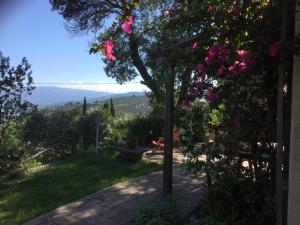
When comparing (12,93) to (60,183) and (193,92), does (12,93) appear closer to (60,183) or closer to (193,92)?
(60,183)

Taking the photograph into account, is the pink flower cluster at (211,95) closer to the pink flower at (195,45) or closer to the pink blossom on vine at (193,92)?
the pink blossom on vine at (193,92)

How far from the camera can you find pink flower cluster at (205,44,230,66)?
192 inches

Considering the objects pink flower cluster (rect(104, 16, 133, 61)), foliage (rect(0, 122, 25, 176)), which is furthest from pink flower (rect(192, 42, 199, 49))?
foliage (rect(0, 122, 25, 176))

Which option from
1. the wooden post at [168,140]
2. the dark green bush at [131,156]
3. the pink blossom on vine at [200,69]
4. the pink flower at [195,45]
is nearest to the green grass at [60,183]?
the dark green bush at [131,156]

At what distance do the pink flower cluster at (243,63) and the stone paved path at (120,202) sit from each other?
2.11m

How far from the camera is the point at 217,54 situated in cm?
490

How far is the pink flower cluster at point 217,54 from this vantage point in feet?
16.0

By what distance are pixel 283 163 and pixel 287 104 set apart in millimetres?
635

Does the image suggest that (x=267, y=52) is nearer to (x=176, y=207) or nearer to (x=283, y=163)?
(x=283, y=163)

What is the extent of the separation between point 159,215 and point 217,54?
6.81 ft

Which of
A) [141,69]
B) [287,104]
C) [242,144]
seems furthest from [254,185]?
[141,69]

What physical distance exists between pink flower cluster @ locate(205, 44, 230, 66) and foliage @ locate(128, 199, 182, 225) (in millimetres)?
1890

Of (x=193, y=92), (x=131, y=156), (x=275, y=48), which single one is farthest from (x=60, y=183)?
(x=275, y=48)

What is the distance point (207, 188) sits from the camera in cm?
624
